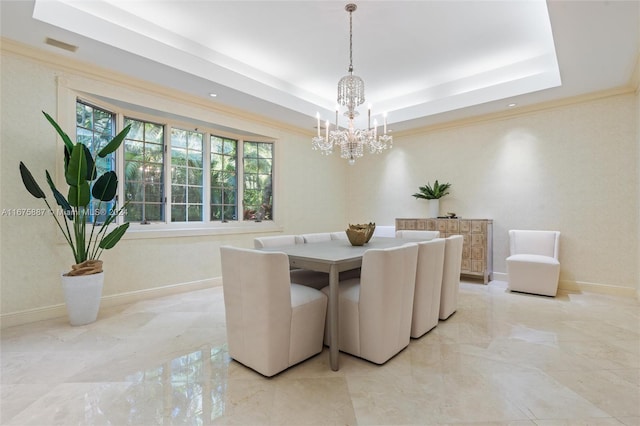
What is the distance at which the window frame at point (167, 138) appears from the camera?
10.2 feet

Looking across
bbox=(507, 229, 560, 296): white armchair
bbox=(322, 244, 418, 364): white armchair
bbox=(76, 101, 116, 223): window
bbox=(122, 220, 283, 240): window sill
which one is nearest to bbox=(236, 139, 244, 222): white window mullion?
bbox=(122, 220, 283, 240): window sill

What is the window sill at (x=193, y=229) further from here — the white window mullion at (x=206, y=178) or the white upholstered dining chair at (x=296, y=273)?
the white upholstered dining chair at (x=296, y=273)

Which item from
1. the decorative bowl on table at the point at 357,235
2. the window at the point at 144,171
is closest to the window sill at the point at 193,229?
the window at the point at 144,171

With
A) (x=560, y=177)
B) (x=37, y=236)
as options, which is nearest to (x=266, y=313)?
(x=37, y=236)

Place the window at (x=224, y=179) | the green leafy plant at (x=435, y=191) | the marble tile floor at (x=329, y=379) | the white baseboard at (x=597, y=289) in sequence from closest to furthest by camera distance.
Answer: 1. the marble tile floor at (x=329, y=379)
2. the white baseboard at (x=597, y=289)
3. the window at (x=224, y=179)
4. the green leafy plant at (x=435, y=191)

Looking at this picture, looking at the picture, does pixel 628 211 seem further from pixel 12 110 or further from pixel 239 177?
pixel 12 110

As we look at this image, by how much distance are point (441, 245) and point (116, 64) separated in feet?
12.4

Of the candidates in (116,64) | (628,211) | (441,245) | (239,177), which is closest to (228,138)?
(239,177)

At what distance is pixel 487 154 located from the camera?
4766mm

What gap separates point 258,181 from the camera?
5.06 metres

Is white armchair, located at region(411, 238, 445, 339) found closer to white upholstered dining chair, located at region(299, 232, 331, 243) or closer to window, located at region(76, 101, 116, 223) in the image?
white upholstered dining chair, located at region(299, 232, 331, 243)

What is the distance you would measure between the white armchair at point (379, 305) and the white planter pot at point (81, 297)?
2341 mm

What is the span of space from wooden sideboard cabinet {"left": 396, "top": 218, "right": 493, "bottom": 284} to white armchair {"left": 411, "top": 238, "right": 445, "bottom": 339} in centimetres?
208

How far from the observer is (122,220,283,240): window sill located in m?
3.67
